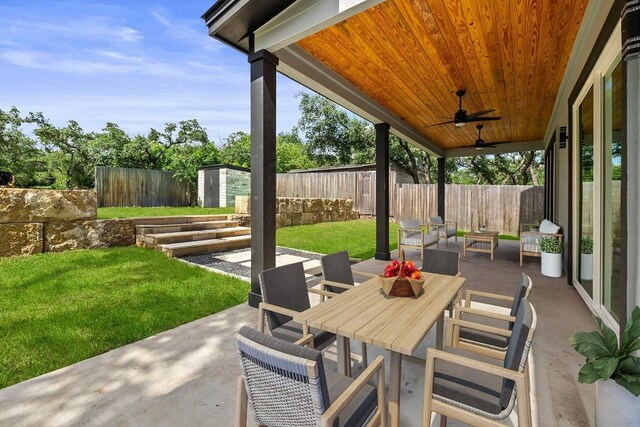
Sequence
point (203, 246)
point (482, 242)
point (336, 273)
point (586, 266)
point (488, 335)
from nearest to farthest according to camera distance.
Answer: point (488, 335) < point (336, 273) < point (586, 266) < point (203, 246) < point (482, 242)

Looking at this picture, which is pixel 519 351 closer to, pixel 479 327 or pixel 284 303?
pixel 479 327

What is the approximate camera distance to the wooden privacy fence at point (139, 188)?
1091 centimetres

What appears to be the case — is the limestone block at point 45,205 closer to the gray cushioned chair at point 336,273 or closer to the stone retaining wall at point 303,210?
the stone retaining wall at point 303,210

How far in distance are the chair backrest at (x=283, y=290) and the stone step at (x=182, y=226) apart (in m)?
4.59

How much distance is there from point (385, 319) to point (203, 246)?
4.86 m

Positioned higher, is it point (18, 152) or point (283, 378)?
point (18, 152)

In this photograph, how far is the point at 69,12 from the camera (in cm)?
795

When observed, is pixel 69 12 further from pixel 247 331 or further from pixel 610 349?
pixel 610 349

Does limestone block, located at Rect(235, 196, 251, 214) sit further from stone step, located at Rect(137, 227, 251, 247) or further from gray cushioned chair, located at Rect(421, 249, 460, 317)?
gray cushioned chair, located at Rect(421, 249, 460, 317)

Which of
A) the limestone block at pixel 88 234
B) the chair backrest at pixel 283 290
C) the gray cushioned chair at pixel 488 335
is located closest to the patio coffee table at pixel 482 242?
the gray cushioned chair at pixel 488 335

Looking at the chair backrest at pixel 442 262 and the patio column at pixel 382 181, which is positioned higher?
the patio column at pixel 382 181

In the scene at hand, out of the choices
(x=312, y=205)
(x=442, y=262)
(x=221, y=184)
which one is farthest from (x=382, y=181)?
(x=221, y=184)

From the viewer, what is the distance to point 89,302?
3.21m

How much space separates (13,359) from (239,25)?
3.33m
